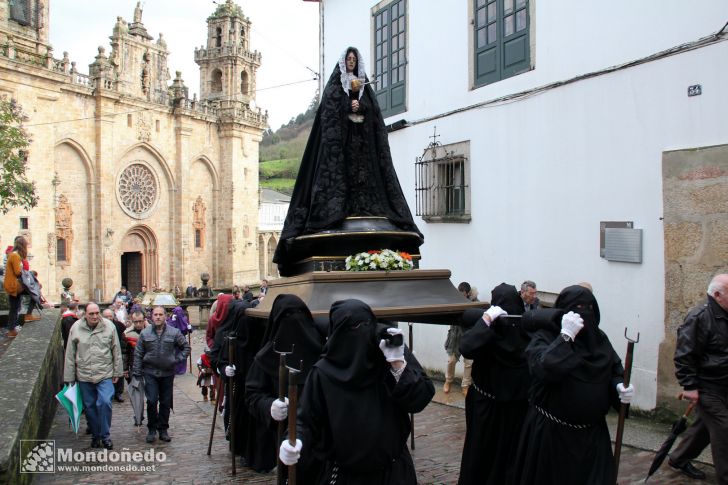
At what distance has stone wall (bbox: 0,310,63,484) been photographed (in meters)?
4.80

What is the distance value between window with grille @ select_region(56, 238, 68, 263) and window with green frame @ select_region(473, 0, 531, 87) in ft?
95.5

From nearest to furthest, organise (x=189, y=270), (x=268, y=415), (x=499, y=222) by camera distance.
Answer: (x=268, y=415) → (x=499, y=222) → (x=189, y=270)

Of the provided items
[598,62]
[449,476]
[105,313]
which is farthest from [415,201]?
[449,476]

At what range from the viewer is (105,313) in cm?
1021

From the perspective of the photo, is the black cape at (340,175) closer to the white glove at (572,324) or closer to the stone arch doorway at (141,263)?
the white glove at (572,324)

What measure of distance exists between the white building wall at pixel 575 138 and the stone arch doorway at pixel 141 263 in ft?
98.3

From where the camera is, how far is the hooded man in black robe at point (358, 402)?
3613mm

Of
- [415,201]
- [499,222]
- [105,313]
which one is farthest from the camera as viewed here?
[415,201]

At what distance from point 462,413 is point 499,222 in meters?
3.49

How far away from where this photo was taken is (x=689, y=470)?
6062 mm

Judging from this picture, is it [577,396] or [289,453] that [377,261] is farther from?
[289,453]

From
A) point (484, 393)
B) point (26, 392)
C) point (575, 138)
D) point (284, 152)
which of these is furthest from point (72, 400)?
point (284, 152)

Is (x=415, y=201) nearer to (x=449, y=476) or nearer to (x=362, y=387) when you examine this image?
(x=449, y=476)

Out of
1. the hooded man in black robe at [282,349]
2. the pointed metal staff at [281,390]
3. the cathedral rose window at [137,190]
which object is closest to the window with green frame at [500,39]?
the hooded man in black robe at [282,349]
